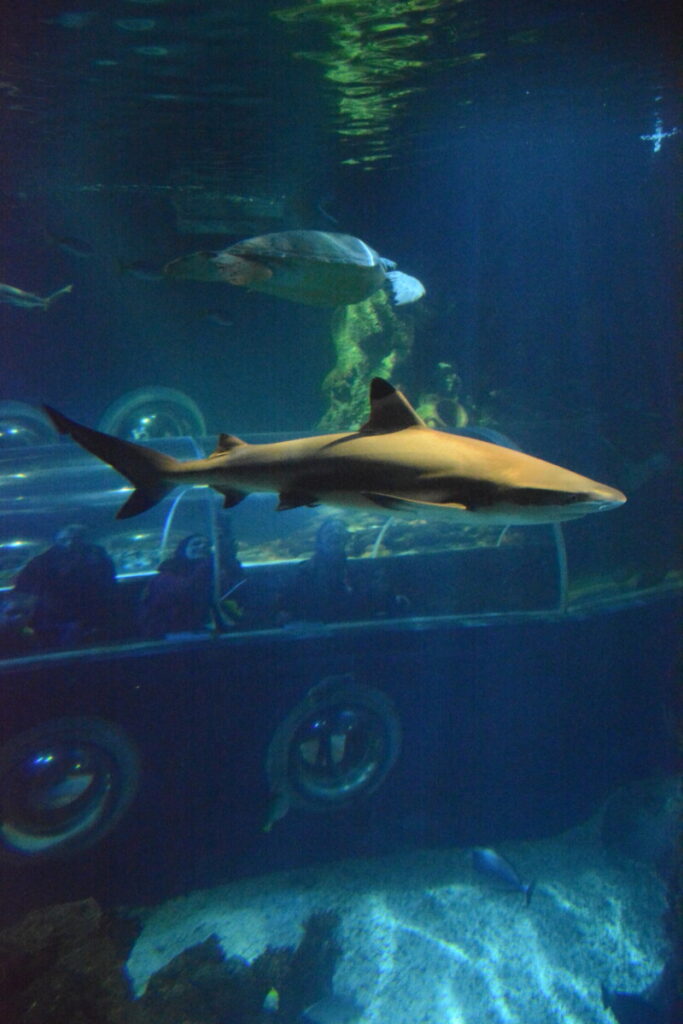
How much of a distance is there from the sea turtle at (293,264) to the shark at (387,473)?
193cm

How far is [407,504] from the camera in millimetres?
2256

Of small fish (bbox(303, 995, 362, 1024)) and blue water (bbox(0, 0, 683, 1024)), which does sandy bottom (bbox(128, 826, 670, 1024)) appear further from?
blue water (bbox(0, 0, 683, 1024))

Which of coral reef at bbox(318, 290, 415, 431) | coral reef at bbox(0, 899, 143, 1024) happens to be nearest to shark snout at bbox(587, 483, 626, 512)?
coral reef at bbox(0, 899, 143, 1024)

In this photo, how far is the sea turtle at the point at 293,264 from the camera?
162 inches

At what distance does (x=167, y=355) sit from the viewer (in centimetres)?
1733

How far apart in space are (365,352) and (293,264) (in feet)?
30.8

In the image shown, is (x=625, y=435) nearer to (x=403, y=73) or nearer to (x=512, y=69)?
(x=512, y=69)

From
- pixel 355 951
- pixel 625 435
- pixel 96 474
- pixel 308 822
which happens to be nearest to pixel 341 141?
pixel 625 435

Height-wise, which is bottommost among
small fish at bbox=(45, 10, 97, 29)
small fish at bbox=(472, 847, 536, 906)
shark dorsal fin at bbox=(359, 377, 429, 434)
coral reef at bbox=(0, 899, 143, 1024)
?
small fish at bbox=(472, 847, 536, 906)

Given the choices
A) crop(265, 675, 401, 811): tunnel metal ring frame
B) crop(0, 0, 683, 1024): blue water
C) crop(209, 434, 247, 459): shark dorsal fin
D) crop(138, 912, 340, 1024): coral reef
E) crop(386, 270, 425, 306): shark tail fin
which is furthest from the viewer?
crop(265, 675, 401, 811): tunnel metal ring frame

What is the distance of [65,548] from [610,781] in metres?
8.28

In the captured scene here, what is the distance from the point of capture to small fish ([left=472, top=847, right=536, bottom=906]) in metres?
6.56

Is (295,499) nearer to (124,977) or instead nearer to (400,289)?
(400,289)

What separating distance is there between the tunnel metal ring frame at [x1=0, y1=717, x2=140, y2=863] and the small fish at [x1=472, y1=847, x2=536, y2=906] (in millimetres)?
4336
